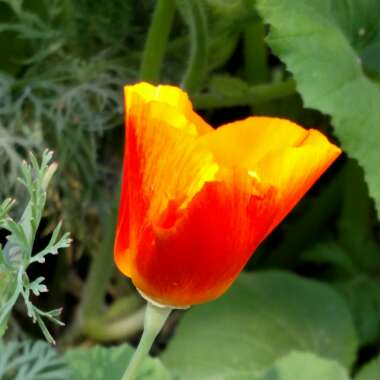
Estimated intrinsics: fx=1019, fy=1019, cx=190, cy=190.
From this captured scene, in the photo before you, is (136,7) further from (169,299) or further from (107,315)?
(169,299)

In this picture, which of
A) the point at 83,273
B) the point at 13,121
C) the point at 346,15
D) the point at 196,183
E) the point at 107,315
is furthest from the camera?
the point at 83,273

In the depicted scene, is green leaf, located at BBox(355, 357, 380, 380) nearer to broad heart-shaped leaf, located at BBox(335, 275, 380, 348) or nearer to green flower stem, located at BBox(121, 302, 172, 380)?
broad heart-shaped leaf, located at BBox(335, 275, 380, 348)

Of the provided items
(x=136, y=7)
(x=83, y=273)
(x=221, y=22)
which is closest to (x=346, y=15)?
(x=221, y=22)

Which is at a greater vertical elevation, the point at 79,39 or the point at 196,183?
the point at 196,183

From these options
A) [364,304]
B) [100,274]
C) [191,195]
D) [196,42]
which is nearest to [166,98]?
[191,195]

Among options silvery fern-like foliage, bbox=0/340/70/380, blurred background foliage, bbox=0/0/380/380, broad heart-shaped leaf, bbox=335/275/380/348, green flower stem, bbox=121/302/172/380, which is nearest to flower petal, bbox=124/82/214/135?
green flower stem, bbox=121/302/172/380

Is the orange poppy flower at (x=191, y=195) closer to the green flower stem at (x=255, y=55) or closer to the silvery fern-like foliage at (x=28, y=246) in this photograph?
the silvery fern-like foliage at (x=28, y=246)
